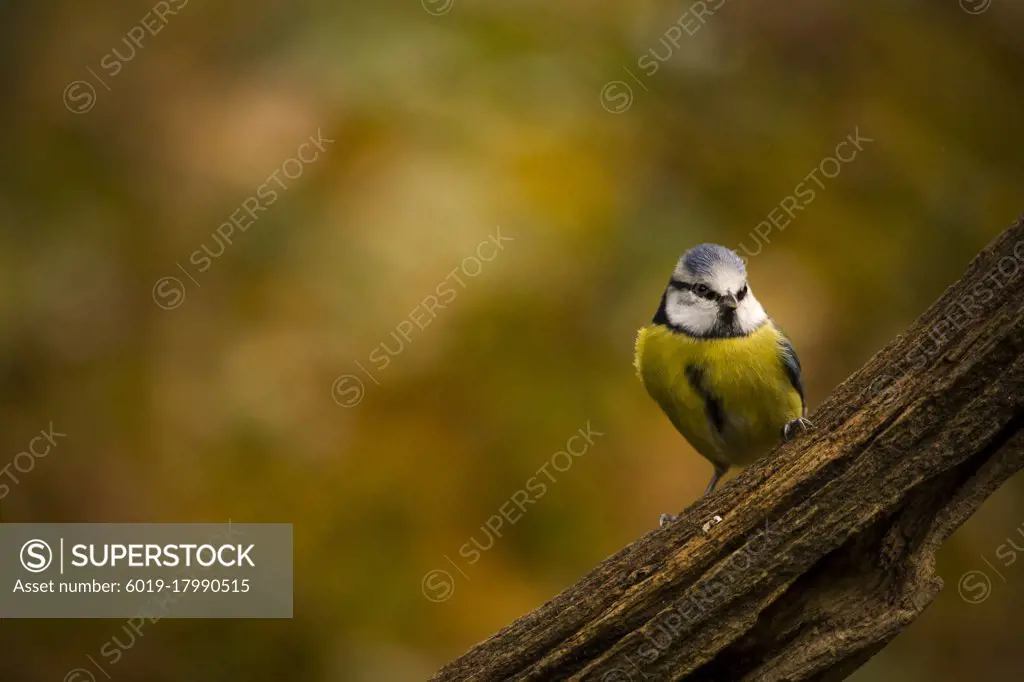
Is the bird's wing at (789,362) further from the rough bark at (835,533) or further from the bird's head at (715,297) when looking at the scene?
the rough bark at (835,533)

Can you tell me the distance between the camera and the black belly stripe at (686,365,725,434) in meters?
3.19

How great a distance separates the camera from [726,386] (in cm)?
315

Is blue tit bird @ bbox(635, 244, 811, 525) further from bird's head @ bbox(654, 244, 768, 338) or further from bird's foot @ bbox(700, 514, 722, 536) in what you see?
bird's foot @ bbox(700, 514, 722, 536)

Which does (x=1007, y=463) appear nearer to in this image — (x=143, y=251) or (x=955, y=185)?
(x=955, y=185)

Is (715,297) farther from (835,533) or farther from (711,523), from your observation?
(835,533)

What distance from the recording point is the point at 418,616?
163 inches

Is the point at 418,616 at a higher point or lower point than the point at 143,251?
lower

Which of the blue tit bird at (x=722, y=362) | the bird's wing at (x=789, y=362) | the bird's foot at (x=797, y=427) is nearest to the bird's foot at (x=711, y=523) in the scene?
the bird's foot at (x=797, y=427)

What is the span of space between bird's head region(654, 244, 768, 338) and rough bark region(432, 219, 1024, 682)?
2.83 ft

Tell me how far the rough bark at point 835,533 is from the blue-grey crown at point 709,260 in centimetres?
93

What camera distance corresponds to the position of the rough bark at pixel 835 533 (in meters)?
2.15

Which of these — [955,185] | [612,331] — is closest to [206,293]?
[612,331]

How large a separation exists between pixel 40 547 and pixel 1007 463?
11.3ft

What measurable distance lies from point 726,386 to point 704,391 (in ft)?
0.27
